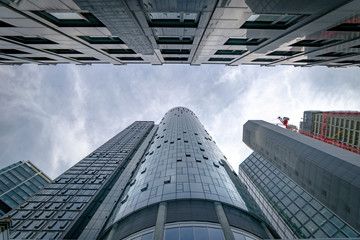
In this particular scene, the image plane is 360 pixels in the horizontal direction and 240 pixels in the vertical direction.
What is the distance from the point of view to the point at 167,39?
18031 mm

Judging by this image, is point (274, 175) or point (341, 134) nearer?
point (341, 134)

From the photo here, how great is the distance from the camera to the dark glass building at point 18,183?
51.8m

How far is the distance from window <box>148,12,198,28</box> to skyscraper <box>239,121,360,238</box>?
30257mm

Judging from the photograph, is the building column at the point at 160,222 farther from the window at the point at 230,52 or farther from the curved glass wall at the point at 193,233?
the window at the point at 230,52

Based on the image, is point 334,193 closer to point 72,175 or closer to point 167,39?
point 167,39

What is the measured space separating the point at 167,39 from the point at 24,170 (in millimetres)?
98728

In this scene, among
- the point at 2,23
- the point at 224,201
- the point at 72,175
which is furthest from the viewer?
the point at 72,175

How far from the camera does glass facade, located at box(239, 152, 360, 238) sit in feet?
111

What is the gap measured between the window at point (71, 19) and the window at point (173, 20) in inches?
201

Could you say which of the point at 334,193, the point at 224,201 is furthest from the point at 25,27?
the point at 334,193

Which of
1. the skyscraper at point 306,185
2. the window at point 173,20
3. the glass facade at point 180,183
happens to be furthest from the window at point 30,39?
the skyscraper at point 306,185

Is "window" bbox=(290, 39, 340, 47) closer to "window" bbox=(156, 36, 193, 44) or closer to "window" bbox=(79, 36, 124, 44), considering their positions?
"window" bbox=(156, 36, 193, 44)

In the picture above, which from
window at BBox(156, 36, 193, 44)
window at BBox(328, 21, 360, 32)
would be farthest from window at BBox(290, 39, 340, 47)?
window at BBox(156, 36, 193, 44)

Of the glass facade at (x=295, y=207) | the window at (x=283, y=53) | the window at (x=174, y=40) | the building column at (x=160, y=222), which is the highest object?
the window at (x=174, y=40)
